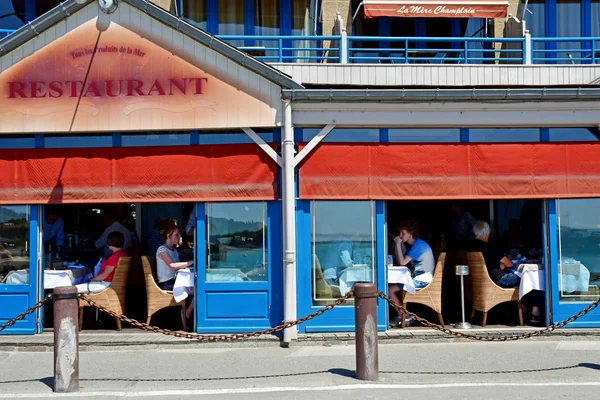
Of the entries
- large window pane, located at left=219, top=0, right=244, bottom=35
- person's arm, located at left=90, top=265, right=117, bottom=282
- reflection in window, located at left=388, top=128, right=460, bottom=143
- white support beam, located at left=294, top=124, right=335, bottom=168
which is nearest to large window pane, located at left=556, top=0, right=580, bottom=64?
reflection in window, located at left=388, top=128, right=460, bottom=143

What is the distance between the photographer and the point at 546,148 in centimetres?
983

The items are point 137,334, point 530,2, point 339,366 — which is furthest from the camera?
point 530,2

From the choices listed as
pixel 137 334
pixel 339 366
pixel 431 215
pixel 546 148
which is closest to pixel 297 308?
pixel 339 366

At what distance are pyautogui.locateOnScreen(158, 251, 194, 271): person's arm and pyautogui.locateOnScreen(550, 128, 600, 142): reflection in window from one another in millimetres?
5802

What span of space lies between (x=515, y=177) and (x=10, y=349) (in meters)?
7.65

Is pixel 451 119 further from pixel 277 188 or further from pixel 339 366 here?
pixel 339 366

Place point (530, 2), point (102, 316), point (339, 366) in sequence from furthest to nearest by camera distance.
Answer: point (530, 2), point (102, 316), point (339, 366)

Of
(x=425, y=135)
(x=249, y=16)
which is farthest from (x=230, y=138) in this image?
(x=249, y=16)

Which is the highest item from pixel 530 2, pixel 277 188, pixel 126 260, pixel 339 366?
pixel 530 2

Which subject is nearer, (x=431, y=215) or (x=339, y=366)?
(x=339, y=366)

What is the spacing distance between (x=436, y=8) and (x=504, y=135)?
3.62 meters

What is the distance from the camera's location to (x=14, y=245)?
32.9 ft

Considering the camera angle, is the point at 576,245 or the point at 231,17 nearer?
the point at 576,245

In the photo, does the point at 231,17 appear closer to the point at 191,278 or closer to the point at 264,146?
the point at 264,146
